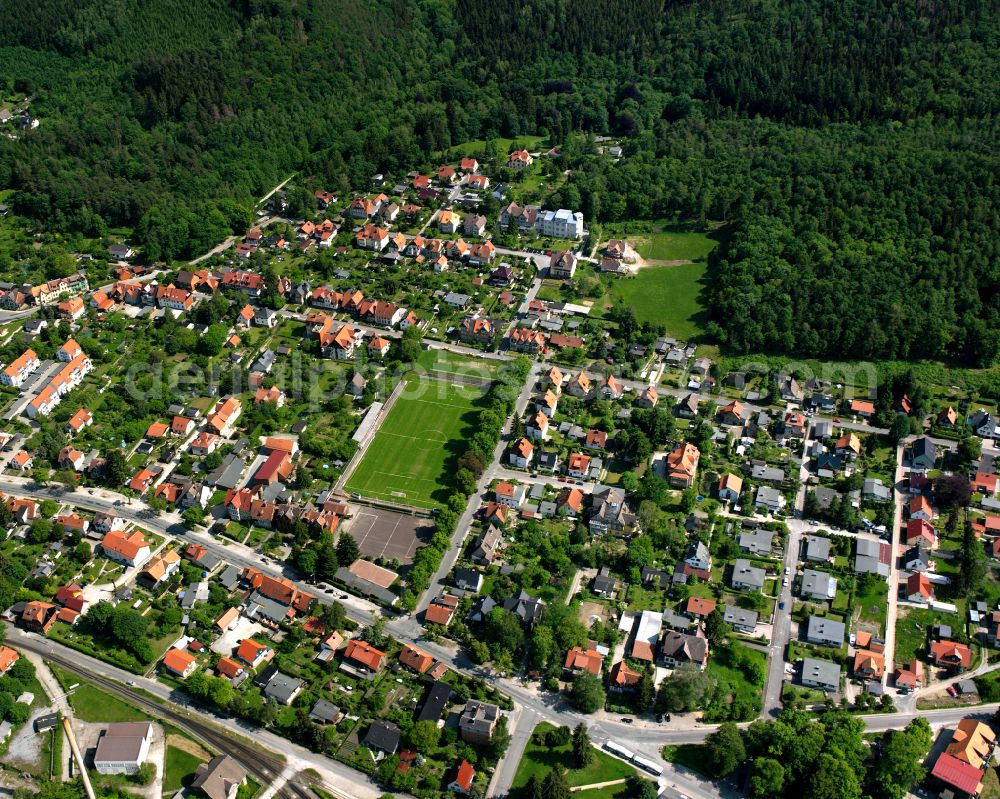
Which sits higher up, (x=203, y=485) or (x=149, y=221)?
(x=149, y=221)

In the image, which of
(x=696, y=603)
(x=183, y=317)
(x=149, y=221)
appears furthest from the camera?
(x=149, y=221)

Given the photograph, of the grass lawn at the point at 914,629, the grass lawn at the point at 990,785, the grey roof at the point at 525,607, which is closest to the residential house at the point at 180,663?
the grey roof at the point at 525,607

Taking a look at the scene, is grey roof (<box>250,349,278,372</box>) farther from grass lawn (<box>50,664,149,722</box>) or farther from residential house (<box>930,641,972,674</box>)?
residential house (<box>930,641,972,674</box>)

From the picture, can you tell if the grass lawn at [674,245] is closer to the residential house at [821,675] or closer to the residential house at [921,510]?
the residential house at [921,510]

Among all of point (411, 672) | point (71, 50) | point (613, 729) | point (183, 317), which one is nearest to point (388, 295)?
point (183, 317)

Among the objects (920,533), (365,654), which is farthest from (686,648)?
(920,533)

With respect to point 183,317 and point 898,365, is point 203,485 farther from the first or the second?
point 898,365

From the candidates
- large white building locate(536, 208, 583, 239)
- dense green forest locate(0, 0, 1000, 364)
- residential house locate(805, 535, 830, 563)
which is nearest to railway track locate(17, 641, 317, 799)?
residential house locate(805, 535, 830, 563)
